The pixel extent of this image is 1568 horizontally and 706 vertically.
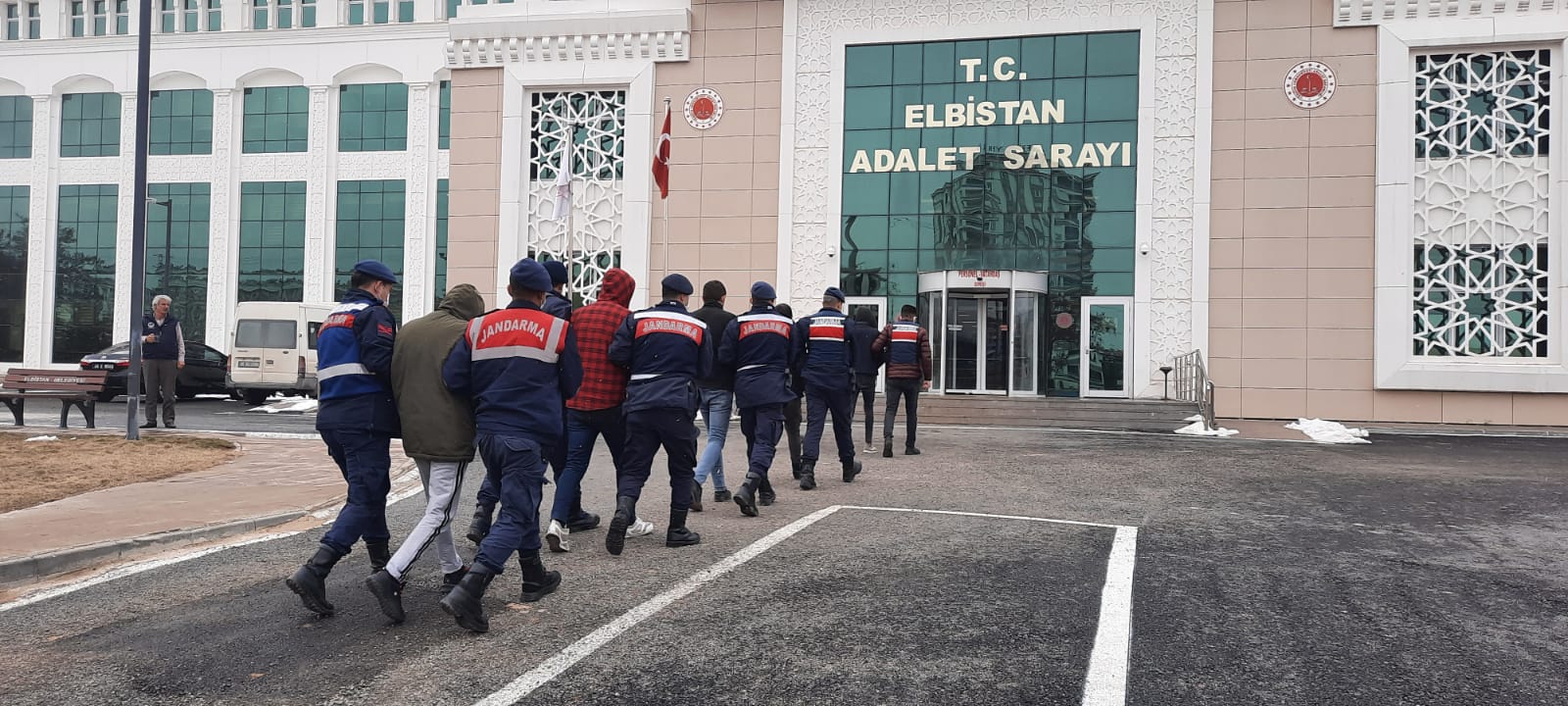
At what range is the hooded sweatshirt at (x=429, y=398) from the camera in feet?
16.3

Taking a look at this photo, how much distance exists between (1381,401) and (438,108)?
27529mm

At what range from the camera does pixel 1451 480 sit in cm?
1043

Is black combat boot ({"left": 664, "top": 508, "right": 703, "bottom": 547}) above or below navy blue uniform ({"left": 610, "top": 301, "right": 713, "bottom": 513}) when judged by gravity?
below

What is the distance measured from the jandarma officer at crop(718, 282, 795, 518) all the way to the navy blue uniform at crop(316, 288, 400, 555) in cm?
325

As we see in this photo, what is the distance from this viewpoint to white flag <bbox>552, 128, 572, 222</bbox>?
73.4 ft

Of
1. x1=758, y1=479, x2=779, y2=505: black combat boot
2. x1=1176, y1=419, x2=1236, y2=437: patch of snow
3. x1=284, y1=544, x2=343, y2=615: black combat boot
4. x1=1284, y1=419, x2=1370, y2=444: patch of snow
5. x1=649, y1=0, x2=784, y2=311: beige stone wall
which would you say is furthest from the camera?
x1=649, y1=0, x2=784, y2=311: beige stone wall

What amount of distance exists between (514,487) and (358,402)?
3.00 feet

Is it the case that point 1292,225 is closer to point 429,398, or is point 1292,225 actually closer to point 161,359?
point 429,398

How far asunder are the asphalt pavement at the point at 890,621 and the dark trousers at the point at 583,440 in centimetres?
38

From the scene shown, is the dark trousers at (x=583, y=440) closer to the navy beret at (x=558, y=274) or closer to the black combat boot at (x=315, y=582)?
the navy beret at (x=558, y=274)

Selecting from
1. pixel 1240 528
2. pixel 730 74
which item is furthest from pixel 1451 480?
pixel 730 74

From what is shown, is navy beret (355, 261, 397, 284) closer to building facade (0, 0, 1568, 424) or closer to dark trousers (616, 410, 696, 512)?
dark trousers (616, 410, 696, 512)

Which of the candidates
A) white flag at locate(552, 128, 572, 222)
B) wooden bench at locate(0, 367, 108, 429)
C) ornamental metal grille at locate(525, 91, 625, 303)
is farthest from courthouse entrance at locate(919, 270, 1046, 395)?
wooden bench at locate(0, 367, 108, 429)

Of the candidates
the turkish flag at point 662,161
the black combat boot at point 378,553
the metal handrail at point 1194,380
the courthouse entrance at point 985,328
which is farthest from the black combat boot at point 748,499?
the turkish flag at point 662,161
